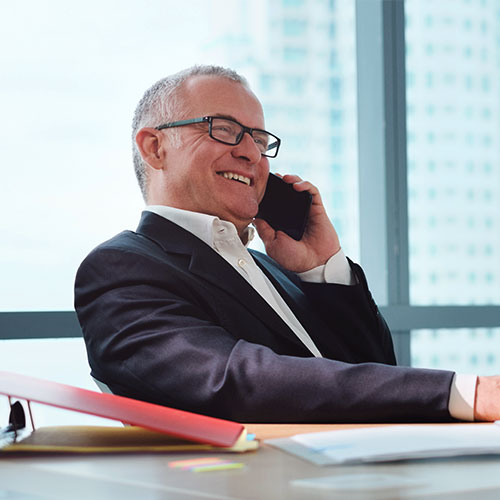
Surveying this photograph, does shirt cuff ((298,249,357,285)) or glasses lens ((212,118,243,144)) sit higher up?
glasses lens ((212,118,243,144))

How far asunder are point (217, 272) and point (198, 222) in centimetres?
20

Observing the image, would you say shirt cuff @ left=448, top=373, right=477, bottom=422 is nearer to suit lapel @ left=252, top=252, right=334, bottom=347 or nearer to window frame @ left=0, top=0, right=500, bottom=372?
suit lapel @ left=252, top=252, right=334, bottom=347

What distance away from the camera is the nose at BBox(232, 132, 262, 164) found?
1.79 meters

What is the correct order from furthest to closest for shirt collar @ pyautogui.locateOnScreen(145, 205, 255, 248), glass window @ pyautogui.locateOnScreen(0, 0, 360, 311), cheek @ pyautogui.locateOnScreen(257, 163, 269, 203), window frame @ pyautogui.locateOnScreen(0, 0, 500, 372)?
window frame @ pyautogui.locateOnScreen(0, 0, 500, 372)
glass window @ pyautogui.locateOnScreen(0, 0, 360, 311)
cheek @ pyautogui.locateOnScreen(257, 163, 269, 203)
shirt collar @ pyautogui.locateOnScreen(145, 205, 255, 248)

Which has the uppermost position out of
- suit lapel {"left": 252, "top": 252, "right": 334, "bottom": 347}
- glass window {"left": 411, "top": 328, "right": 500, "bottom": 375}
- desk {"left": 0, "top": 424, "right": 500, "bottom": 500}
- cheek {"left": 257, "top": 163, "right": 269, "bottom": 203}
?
cheek {"left": 257, "top": 163, "right": 269, "bottom": 203}

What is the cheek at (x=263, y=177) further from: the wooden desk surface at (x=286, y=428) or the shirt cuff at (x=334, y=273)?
the wooden desk surface at (x=286, y=428)

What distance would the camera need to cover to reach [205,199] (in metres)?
1.75

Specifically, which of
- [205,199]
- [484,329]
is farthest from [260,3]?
[484,329]

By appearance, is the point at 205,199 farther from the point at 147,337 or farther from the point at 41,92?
the point at 41,92

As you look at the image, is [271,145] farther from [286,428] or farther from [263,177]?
[286,428]

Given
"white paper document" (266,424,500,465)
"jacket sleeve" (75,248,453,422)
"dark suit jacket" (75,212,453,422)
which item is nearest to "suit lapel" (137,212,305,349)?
"dark suit jacket" (75,212,453,422)

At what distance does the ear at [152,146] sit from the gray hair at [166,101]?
1.1 inches

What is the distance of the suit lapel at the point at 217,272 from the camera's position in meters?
1.48

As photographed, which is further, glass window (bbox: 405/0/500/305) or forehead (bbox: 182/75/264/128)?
glass window (bbox: 405/0/500/305)
